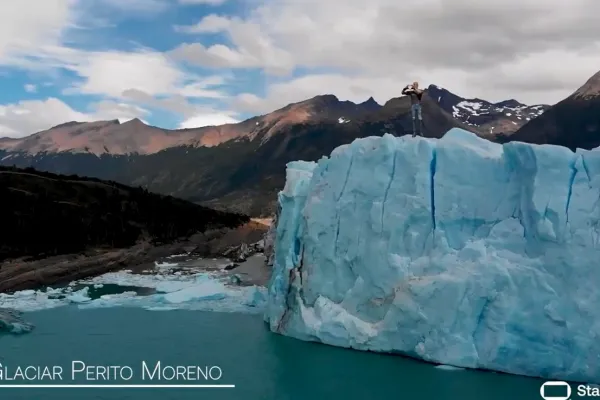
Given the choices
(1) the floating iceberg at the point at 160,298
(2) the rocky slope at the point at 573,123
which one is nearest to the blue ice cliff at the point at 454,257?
(1) the floating iceberg at the point at 160,298

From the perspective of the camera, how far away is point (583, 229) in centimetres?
1325

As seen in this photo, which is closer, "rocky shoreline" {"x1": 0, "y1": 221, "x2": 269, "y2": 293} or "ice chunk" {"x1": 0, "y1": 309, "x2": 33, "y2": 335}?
"ice chunk" {"x1": 0, "y1": 309, "x2": 33, "y2": 335}

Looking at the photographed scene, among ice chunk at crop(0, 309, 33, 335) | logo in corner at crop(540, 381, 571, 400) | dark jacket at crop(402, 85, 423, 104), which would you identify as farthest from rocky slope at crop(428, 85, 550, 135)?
logo in corner at crop(540, 381, 571, 400)

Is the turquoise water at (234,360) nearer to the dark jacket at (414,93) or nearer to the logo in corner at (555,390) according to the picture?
the logo in corner at (555,390)

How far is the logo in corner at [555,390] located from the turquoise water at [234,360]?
6.8 inches

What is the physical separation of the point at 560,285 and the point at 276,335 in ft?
Result: 25.1

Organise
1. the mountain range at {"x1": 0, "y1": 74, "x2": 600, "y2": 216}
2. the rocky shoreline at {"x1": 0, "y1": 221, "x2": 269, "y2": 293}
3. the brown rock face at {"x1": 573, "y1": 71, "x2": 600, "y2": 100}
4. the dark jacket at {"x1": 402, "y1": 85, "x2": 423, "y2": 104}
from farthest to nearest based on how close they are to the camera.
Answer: the mountain range at {"x1": 0, "y1": 74, "x2": 600, "y2": 216}
the brown rock face at {"x1": 573, "y1": 71, "x2": 600, "y2": 100}
the rocky shoreline at {"x1": 0, "y1": 221, "x2": 269, "y2": 293}
the dark jacket at {"x1": 402, "y1": 85, "x2": 423, "y2": 104}

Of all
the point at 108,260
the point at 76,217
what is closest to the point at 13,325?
the point at 108,260

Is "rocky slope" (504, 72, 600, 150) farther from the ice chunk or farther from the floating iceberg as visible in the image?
the ice chunk

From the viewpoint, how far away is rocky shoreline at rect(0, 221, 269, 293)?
3014 centimetres

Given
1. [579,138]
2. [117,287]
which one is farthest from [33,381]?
[579,138]

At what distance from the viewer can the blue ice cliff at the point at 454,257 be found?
13055mm

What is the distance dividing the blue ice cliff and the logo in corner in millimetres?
315

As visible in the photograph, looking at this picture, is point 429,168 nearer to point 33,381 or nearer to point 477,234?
point 477,234
